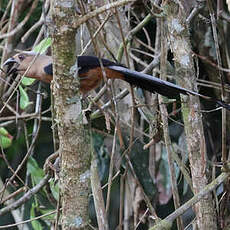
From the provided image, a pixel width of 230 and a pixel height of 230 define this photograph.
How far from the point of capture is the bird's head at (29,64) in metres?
2.67

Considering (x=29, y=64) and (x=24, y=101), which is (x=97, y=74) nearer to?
(x=29, y=64)

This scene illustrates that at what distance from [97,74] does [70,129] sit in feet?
3.16

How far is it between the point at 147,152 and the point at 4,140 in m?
0.92

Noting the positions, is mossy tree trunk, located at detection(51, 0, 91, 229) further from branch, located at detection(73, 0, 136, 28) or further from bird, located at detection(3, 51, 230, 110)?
bird, located at detection(3, 51, 230, 110)

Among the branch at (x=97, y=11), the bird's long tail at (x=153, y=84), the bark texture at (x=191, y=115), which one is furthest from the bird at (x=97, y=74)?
the branch at (x=97, y=11)

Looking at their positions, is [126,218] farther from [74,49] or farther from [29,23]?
[74,49]

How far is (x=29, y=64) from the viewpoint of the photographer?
9.06 feet

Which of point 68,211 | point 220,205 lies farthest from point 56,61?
point 220,205

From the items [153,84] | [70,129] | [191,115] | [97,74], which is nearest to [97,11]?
[70,129]

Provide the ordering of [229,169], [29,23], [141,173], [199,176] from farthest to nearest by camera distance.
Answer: [29,23] < [141,173] < [199,176] < [229,169]

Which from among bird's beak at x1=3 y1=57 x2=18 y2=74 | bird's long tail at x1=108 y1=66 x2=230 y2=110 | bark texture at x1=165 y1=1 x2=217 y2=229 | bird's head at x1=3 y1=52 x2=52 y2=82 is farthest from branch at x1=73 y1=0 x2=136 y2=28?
bird's beak at x1=3 y1=57 x2=18 y2=74

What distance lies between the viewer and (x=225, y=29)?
3.43 metres

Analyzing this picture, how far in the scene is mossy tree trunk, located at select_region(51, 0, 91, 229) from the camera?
1.50 metres

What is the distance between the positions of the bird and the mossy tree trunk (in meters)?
0.22
